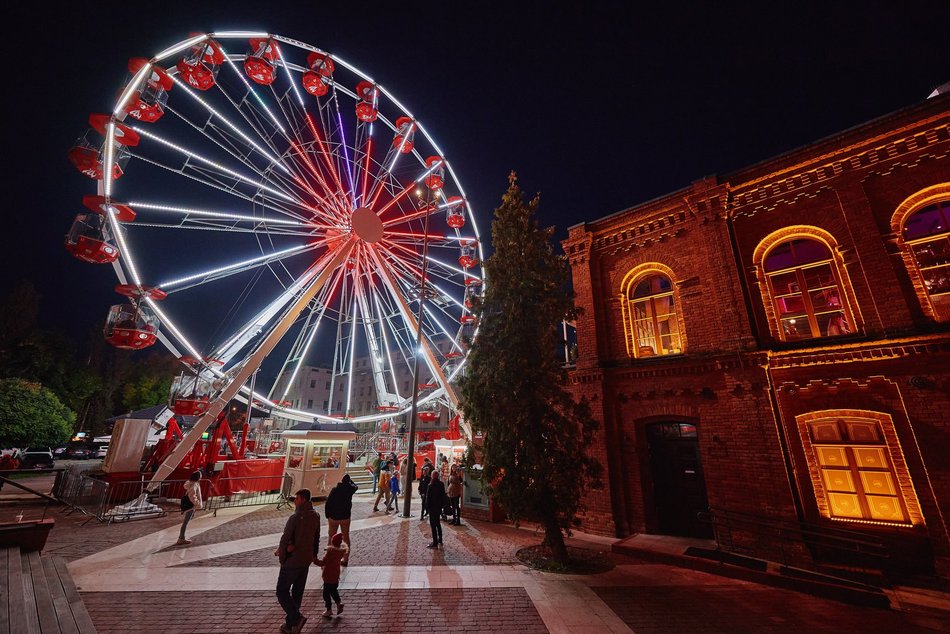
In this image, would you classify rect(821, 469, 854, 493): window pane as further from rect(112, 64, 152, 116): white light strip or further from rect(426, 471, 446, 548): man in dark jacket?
rect(112, 64, 152, 116): white light strip

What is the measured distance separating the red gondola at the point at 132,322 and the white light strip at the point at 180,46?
717cm

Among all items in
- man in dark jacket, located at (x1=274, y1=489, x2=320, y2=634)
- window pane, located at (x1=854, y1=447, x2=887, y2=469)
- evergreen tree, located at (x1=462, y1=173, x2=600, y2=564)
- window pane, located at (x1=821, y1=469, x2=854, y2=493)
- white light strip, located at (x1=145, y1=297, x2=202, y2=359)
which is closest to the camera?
man in dark jacket, located at (x1=274, y1=489, x2=320, y2=634)

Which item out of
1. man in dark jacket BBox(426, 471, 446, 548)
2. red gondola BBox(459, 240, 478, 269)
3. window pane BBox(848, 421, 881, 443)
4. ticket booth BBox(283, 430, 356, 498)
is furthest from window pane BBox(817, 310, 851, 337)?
ticket booth BBox(283, 430, 356, 498)

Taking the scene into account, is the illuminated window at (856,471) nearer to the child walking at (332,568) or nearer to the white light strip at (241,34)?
the child walking at (332,568)

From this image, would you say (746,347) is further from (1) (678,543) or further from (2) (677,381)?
(1) (678,543)

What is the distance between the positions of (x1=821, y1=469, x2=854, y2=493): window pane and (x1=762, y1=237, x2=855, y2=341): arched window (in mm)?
3067

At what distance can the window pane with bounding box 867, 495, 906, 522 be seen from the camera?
782 cm

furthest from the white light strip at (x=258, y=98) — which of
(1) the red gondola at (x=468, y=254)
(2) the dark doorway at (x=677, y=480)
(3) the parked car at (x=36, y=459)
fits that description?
(3) the parked car at (x=36, y=459)

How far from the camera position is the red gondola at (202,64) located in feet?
40.1

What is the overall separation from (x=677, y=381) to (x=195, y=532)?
13.7 meters

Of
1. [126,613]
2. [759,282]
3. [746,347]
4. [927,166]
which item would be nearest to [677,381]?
[746,347]

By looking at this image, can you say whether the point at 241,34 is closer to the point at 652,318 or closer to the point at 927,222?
the point at 652,318

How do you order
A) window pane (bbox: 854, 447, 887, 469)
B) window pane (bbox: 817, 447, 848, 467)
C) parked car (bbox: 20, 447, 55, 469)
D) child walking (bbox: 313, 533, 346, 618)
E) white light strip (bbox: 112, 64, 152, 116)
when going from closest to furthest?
1. child walking (bbox: 313, 533, 346, 618)
2. window pane (bbox: 854, 447, 887, 469)
3. window pane (bbox: 817, 447, 848, 467)
4. white light strip (bbox: 112, 64, 152, 116)
5. parked car (bbox: 20, 447, 55, 469)

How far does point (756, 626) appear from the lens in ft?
18.6
